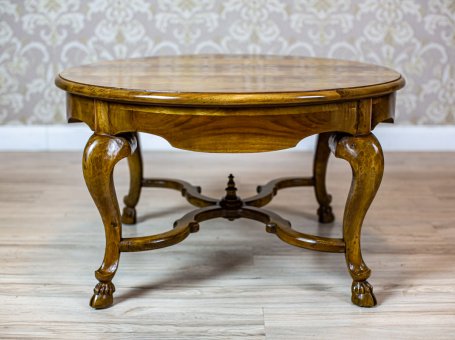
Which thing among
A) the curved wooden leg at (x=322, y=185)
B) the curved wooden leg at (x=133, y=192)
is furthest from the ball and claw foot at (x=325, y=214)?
the curved wooden leg at (x=133, y=192)

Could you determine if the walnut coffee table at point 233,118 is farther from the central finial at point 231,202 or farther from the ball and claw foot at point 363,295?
the central finial at point 231,202

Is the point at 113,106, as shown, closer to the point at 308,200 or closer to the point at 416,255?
the point at 416,255

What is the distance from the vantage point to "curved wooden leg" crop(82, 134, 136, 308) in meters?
1.55

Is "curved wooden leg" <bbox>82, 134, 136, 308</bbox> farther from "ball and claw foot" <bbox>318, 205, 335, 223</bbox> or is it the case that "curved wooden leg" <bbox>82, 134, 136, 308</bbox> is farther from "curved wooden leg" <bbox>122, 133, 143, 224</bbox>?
"ball and claw foot" <bbox>318, 205, 335, 223</bbox>

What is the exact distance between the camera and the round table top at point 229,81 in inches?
56.1

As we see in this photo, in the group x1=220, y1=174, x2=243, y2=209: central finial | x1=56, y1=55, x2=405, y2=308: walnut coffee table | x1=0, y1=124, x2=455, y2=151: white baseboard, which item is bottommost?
x1=0, y1=124, x2=455, y2=151: white baseboard

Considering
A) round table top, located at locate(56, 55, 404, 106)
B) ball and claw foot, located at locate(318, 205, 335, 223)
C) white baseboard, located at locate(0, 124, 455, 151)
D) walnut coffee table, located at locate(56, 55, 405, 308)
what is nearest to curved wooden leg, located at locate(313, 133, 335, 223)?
ball and claw foot, located at locate(318, 205, 335, 223)

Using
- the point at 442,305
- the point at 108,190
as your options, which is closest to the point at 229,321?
the point at 108,190

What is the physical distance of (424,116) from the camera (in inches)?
129

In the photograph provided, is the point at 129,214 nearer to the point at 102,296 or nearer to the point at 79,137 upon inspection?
the point at 102,296

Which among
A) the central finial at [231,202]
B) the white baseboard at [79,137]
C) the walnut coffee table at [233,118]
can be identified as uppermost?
the walnut coffee table at [233,118]

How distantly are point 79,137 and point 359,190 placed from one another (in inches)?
77.4

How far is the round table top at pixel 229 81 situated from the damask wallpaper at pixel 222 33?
119cm

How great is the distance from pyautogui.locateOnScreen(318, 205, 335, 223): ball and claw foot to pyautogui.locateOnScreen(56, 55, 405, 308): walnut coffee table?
1.48 ft
